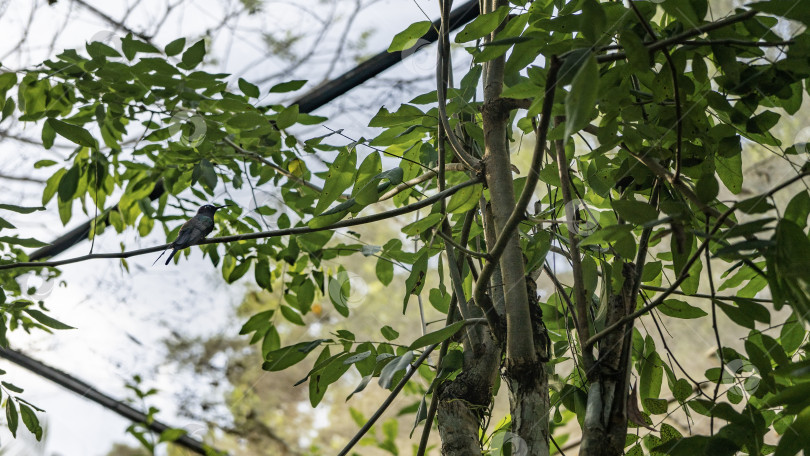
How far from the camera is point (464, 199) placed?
475 millimetres

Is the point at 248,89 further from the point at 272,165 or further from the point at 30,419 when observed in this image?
the point at 30,419

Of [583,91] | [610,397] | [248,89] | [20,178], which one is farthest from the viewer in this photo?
[20,178]

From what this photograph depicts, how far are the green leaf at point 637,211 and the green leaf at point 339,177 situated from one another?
201mm

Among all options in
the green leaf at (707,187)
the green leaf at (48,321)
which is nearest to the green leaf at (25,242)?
the green leaf at (48,321)

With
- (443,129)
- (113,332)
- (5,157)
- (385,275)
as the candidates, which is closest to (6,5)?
(5,157)

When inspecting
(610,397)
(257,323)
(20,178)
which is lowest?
(610,397)

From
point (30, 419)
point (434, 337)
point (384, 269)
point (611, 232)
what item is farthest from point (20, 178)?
point (611, 232)

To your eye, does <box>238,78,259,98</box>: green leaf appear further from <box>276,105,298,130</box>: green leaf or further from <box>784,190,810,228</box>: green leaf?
<box>784,190,810,228</box>: green leaf

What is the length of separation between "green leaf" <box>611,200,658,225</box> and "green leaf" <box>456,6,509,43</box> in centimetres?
16

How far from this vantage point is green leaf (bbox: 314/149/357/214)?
0.48 metres

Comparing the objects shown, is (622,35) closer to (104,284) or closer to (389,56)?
(389,56)

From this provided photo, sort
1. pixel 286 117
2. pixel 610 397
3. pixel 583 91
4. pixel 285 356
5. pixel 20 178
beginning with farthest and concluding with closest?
pixel 20 178
pixel 286 117
pixel 285 356
pixel 610 397
pixel 583 91

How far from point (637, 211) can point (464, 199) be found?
0.14 metres

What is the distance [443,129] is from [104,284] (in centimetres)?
123
